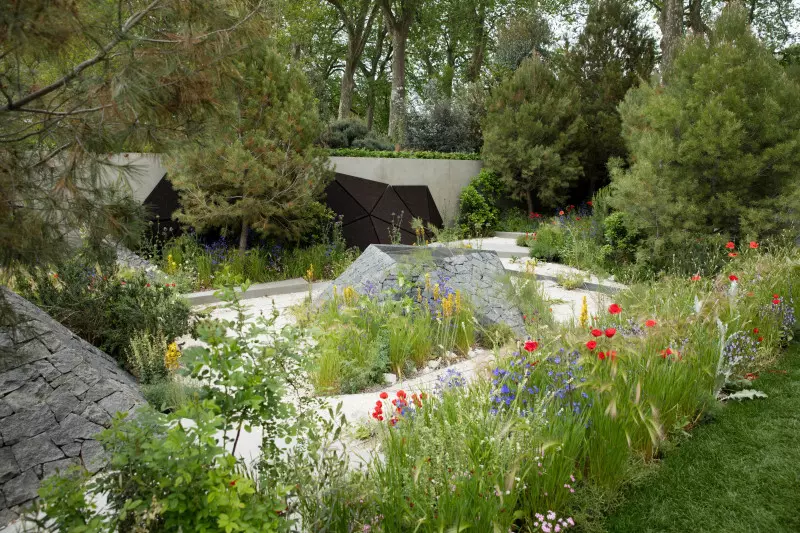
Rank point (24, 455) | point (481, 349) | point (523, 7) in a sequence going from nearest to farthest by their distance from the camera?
1. point (24, 455)
2. point (481, 349)
3. point (523, 7)

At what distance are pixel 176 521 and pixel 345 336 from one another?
2755 mm

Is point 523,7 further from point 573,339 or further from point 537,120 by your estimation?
point 573,339

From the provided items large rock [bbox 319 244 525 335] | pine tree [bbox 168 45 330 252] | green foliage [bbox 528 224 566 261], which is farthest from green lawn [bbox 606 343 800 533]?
pine tree [bbox 168 45 330 252]

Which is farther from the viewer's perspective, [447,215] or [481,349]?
[447,215]

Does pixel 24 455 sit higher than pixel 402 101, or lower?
lower

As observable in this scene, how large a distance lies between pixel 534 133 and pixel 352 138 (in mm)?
3921

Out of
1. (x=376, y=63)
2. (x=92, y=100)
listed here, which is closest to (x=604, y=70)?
(x=92, y=100)

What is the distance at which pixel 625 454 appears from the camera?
2.76 metres

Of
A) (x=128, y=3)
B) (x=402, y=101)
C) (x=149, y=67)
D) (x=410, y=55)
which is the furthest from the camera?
(x=410, y=55)

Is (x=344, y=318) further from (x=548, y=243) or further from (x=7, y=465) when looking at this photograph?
(x=548, y=243)

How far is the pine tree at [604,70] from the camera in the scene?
1206 centimetres

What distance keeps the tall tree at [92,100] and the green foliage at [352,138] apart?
922 centimetres

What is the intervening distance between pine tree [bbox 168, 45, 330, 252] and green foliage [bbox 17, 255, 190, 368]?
281 cm

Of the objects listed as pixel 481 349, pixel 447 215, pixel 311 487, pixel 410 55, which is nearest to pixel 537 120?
pixel 447 215
